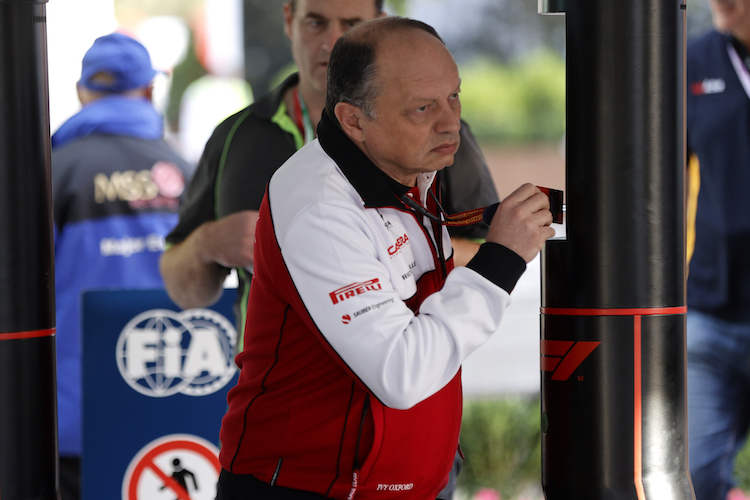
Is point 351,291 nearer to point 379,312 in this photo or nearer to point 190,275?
point 379,312

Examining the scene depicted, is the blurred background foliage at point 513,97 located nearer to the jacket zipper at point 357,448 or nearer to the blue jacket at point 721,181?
the blue jacket at point 721,181

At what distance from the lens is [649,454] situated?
1672mm

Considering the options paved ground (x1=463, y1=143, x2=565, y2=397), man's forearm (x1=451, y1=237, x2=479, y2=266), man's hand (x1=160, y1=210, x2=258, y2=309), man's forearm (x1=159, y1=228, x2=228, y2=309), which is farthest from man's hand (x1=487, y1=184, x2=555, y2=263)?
paved ground (x1=463, y1=143, x2=565, y2=397)

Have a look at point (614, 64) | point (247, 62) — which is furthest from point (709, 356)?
point (247, 62)

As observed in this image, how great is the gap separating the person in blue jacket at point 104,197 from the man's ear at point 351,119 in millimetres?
2411

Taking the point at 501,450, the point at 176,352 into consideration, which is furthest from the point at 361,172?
the point at 501,450

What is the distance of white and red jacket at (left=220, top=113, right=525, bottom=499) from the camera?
150cm

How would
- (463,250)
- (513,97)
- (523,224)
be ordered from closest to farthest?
(523,224) → (463,250) → (513,97)

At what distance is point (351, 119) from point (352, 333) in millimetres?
441

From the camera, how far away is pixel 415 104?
1612 mm

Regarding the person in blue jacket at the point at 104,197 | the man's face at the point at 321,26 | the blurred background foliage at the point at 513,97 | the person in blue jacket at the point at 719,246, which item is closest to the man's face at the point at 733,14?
the person in blue jacket at the point at 719,246

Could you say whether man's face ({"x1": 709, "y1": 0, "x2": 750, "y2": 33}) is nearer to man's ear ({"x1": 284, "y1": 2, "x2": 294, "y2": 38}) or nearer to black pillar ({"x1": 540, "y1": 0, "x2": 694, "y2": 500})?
man's ear ({"x1": 284, "y1": 2, "x2": 294, "y2": 38})

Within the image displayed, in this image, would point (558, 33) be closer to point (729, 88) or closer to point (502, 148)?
point (502, 148)

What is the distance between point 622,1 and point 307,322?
845 mm
